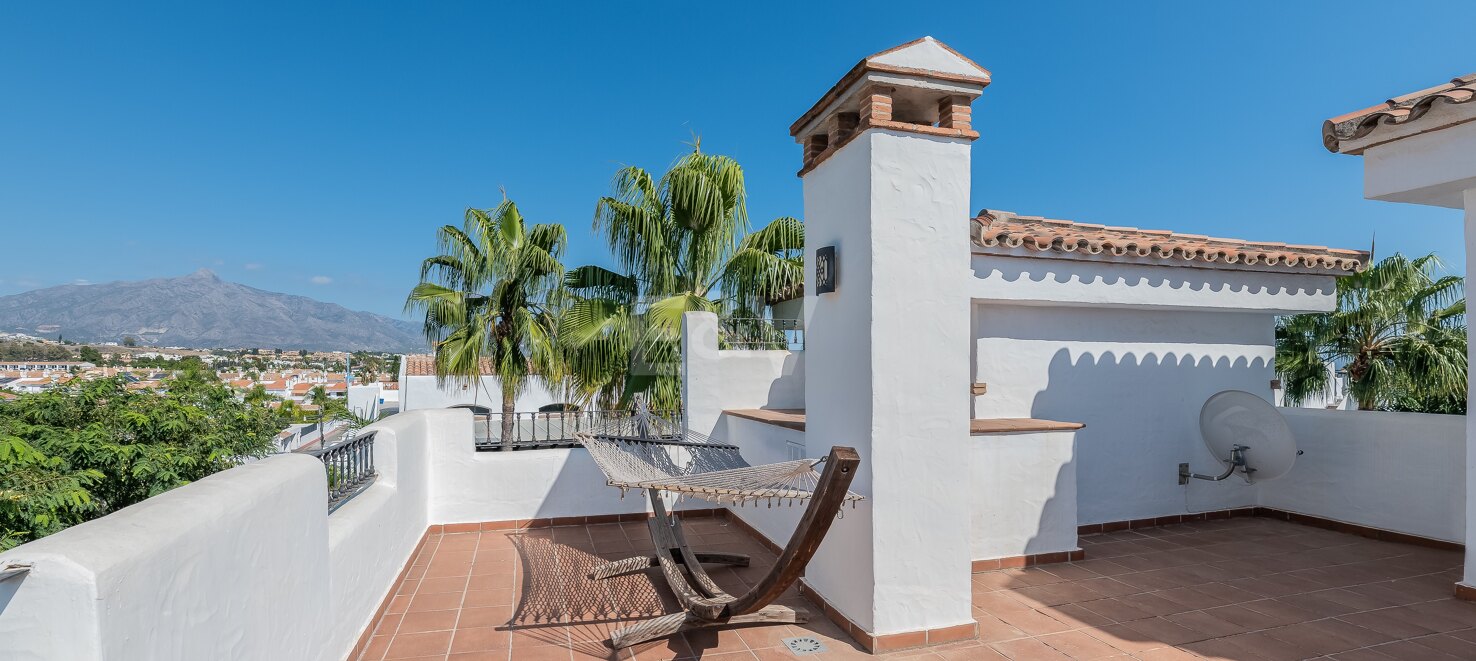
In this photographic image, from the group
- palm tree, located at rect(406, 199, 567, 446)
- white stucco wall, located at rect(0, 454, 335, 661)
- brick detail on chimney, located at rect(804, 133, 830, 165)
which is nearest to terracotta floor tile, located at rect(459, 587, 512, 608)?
white stucco wall, located at rect(0, 454, 335, 661)

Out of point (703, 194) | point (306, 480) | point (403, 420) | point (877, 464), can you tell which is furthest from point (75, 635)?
point (703, 194)

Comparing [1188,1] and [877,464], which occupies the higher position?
[1188,1]

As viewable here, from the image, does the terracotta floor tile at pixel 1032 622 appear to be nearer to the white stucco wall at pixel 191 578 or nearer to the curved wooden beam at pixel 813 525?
the curved wooden beam at pixel 813 525

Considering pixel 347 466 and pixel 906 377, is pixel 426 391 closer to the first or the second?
pixel 347 466

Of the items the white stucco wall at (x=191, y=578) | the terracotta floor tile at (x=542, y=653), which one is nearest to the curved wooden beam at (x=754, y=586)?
the terracotta floor tile at (x=542, y=653)

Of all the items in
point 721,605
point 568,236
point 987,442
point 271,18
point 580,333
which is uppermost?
point 271,18

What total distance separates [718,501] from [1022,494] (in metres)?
2.61

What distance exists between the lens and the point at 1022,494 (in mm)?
5312

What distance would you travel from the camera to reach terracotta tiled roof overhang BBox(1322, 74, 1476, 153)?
4.15 m

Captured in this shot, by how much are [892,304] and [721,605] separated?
1.96m

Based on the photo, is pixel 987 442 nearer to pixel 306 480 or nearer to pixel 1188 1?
pixel 306 480

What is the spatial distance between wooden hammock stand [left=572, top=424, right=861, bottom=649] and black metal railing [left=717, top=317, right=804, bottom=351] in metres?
2.89

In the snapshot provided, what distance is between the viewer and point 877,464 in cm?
379

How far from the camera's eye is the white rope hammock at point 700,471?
11.5 ft
